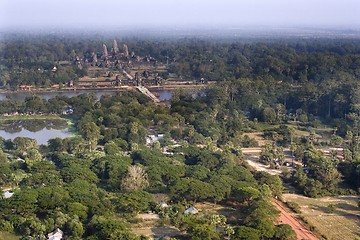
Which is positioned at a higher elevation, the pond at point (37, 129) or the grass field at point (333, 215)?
the pond at point (37, 129)

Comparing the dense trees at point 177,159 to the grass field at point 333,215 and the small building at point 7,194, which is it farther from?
the grass field at point 333,215

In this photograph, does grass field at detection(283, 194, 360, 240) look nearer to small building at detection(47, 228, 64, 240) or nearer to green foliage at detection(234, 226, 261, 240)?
green foliage at detection(234, 226, 261, 240)

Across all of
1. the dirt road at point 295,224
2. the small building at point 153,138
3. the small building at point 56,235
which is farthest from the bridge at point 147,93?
the small building at point 56,235

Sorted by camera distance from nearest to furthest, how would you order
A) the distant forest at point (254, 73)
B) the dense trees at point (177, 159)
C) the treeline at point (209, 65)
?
the dense trees at point (177, 159) < the distant forest at point (254, 73) < the treeline at point (209, 65)

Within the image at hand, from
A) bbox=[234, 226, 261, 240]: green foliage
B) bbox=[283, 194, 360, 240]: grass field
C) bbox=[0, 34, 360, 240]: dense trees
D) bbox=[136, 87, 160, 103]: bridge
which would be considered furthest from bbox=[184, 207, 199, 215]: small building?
bbox=[136, 87, 160, 103]: bridge

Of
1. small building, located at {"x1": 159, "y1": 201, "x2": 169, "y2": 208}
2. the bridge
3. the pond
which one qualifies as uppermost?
the bridge

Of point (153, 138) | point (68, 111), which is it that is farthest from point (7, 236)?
point (68, 111)
